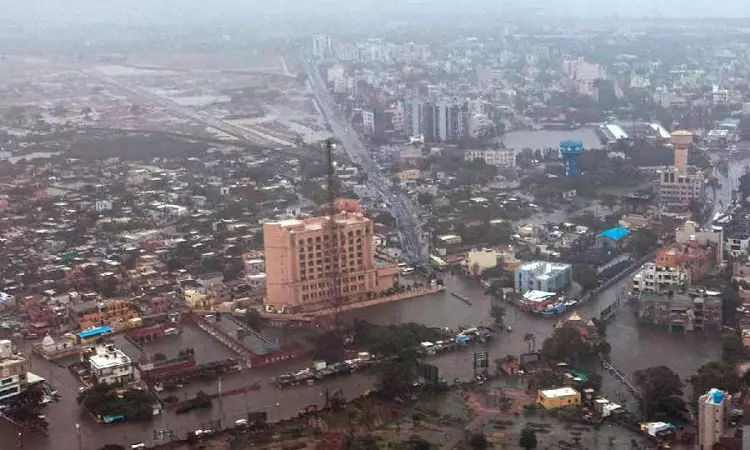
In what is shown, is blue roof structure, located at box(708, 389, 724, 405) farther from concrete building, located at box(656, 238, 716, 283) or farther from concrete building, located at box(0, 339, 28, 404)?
concrete building, located at box(0, 339, 28, 404)

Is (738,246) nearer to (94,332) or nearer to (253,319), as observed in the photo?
(253,319)

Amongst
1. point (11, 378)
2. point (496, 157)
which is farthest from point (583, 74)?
point (11, 378)

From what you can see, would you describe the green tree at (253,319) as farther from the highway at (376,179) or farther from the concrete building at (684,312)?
the concrete building at (684,312)

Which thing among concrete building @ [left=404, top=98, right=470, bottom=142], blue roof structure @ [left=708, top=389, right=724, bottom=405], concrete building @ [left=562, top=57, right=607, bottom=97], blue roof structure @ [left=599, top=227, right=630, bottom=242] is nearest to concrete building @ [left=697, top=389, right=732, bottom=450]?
blue roof structure @ [left=708, top=389, right=724, bottom=405]

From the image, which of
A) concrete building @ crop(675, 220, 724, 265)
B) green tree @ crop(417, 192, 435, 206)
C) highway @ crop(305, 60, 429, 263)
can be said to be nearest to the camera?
concrete building @ crop(675, 220, 724, 265)

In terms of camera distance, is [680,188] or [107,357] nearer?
[107,357]

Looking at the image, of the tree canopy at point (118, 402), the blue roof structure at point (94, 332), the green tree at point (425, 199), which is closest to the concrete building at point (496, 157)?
the green tree at point (425, 199)
